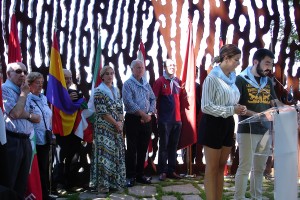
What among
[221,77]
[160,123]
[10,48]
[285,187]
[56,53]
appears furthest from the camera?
[160,123]

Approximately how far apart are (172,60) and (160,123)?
3.05 feet

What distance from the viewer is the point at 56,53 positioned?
16.8ft

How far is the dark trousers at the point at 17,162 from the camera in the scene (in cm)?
343

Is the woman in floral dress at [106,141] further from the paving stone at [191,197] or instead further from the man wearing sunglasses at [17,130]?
the man wearing sunglasses at [17,130]

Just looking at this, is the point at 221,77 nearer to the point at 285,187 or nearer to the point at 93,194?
the point at 285,187

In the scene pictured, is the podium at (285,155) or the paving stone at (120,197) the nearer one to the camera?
the podium at (285,155)

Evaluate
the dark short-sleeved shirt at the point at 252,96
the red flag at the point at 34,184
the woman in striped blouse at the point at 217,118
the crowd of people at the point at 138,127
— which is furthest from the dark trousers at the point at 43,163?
the dark short-sleeved shirt at the point at 252,96

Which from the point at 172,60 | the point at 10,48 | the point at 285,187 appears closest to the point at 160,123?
the point at 172,60

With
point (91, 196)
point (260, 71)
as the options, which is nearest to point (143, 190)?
point (91, 196)

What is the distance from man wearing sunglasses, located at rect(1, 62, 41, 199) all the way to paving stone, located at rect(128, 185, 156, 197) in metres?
1.53

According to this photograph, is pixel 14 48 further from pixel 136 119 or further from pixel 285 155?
pixel 285 155

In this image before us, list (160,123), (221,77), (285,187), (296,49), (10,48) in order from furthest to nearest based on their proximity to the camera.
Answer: (296,49) < (160,123) < (10,48) < (221,77) < (285,187)

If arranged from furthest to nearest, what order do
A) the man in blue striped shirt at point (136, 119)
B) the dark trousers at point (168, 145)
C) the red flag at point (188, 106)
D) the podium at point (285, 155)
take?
the red flag at point (188, 106), the dark trousers at point (168, 145), the man in blue striped shirt at point (136, 119), the podium at point (285, 155)

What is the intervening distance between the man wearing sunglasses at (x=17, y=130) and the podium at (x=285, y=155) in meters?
2.11
